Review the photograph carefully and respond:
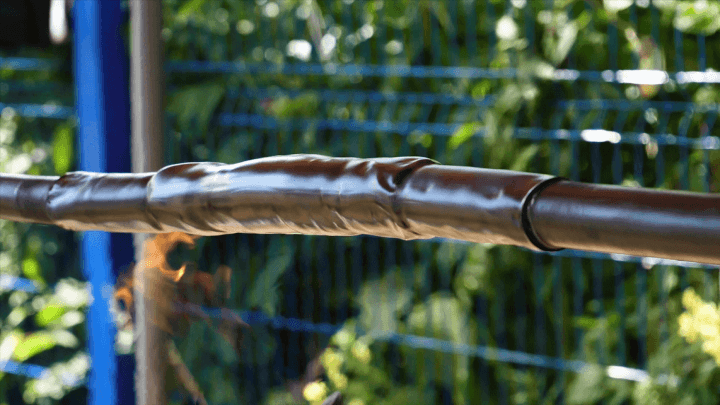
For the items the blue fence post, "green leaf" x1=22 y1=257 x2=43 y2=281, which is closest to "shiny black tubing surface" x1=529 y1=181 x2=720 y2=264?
the blue fence post

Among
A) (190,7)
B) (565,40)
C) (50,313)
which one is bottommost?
(50,313)

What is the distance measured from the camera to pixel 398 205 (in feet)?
1.91

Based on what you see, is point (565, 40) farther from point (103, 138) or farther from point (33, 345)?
point (33, 345)

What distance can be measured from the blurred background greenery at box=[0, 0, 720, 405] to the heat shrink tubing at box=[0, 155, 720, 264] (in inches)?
52.8

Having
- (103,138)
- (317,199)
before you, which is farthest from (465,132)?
(317,199)

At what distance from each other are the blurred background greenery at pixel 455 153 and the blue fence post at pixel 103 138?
22 centimetres

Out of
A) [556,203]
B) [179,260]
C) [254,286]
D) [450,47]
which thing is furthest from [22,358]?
[556,203]

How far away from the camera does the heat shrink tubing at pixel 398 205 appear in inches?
19.0

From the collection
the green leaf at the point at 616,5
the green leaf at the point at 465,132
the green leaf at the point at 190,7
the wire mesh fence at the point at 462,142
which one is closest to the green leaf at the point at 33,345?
the wire mesh fence at the point at 462,142

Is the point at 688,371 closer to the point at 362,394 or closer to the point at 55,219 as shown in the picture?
the point at 362,394

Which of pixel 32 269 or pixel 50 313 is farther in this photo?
pixel 32 269

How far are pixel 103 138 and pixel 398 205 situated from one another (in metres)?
1.90

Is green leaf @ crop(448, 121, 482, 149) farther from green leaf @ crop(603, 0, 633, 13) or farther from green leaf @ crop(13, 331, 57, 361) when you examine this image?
green leaf @ crop(13, 331, 57, 361)

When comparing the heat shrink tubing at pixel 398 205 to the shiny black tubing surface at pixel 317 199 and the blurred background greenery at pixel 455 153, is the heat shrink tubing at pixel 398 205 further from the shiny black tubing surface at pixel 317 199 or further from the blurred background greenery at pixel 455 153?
the blurred background greenery at pixel 455 153
